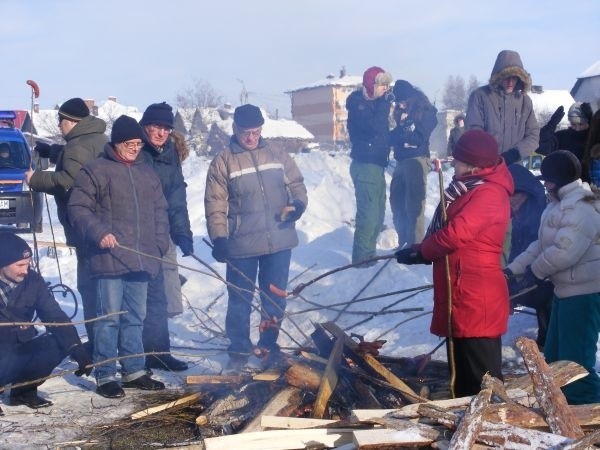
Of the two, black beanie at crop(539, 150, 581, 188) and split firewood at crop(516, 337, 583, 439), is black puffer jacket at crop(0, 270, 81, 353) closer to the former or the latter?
split firewood at crop(516, 337, 583, 439)

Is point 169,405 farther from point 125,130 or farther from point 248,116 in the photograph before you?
point 248,116

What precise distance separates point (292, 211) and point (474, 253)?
2.46 meters

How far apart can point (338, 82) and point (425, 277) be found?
56021mm

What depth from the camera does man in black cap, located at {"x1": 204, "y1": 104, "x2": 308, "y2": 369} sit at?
6430mm

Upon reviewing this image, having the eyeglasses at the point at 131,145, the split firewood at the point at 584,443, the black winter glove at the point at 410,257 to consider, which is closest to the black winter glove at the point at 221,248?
the eyeglasses at the point at 131,145

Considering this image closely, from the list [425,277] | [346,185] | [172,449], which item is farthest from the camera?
[346,185]

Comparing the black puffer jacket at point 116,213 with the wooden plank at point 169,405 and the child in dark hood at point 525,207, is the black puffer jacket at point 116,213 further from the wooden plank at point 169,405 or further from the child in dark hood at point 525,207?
the child in dark hood at point 525,207

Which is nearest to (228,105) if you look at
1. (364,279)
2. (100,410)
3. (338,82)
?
(338,82)

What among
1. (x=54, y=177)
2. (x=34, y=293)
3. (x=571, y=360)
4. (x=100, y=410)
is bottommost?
(x=100, y=410)

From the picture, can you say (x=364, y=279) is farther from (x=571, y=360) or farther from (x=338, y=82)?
(x=338, y=82)

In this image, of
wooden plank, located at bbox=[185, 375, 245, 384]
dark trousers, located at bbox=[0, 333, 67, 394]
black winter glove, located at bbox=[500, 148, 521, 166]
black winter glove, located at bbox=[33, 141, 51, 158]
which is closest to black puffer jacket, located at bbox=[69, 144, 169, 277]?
dark trousers, located at bbox=[0, 333, 67, 394]

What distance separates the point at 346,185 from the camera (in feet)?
56.2

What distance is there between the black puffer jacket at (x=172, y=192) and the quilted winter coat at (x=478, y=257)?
8.68 ft

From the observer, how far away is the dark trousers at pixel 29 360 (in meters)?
5.23
